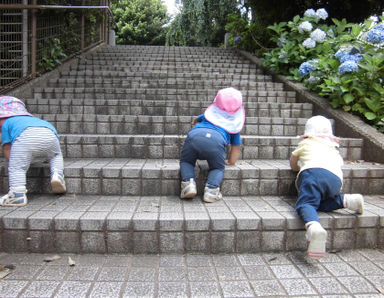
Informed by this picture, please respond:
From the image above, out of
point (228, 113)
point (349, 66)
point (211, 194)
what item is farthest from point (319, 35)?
point (211, 194)

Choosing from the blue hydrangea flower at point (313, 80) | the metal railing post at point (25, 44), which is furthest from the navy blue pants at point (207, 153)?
the metal railing post at point (25, 44)

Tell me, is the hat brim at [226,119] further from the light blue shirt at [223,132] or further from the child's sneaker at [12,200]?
the child's sneaker at [12,200]

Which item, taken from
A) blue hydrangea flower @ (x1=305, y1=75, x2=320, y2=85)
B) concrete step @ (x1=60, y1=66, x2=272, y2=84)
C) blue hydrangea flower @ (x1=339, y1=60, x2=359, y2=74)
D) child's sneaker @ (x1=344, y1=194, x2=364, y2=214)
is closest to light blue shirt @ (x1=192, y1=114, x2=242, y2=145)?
child's sneaker @ (x1=344, y1=194, x2=364, y2=214)

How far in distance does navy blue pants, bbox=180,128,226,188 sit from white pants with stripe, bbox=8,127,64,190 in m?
1.11

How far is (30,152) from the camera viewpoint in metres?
2.37

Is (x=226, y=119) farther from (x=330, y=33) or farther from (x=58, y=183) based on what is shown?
(x=330, y=33)

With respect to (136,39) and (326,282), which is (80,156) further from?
(136,39)

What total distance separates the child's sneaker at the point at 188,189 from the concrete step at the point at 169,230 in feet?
0.49

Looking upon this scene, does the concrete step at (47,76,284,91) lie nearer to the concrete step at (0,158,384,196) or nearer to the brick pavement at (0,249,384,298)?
the concrete step at (0,158,384,196)

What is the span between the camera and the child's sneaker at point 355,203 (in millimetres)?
2223

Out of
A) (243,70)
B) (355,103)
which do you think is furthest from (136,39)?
(355,103)

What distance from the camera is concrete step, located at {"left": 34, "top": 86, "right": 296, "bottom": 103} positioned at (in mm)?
4586

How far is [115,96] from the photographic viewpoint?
4.58 metres

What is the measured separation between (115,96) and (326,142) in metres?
3.31
